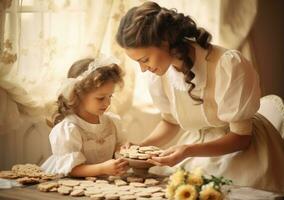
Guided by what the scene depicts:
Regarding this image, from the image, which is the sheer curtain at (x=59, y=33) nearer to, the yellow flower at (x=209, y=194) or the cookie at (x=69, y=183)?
the cookie at (x=69, y=183)

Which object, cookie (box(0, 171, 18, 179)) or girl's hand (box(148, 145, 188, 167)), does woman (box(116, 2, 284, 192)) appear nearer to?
girl's hand (box(148, 145, 188, 167))

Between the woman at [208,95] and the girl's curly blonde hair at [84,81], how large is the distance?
13 centimetres

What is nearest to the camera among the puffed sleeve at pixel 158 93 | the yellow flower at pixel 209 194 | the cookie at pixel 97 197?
the yellow flower at pixel 209 194

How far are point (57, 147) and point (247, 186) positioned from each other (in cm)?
58

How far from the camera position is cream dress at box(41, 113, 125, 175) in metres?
1.63

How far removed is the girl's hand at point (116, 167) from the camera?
5.12 feet

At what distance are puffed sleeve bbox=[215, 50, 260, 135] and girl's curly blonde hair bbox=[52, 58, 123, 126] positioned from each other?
346 mm

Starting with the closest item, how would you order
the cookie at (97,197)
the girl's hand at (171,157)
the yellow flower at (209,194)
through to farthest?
the yellow flower at (209,194)
the cookie at (97,197)
the girl's hand at (171,157)

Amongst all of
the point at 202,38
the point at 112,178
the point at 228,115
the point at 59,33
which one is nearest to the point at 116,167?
the point at 112,178

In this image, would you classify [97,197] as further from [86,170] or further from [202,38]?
[202,38]

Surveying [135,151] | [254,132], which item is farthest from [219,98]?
[135,151]

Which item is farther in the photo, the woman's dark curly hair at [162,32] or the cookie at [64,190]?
the woman's dark curly hair at [162,32]

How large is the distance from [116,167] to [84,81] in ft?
0.98

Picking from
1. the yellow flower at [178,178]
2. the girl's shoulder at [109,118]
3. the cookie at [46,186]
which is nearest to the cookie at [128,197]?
the yellow flower at [178,178]
